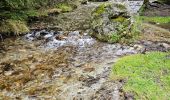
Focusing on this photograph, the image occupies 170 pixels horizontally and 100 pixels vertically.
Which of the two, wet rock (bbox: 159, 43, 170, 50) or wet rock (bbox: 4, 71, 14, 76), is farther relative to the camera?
wet rock (bbox: 159, 43, 170, 50)

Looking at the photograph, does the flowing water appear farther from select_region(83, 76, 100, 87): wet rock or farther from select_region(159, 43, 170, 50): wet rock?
select_region(159, 43, 170, 50): wet rock

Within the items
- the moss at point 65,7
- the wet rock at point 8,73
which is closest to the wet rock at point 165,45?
the wet rock at point 8,73

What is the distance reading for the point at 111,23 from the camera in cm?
1705

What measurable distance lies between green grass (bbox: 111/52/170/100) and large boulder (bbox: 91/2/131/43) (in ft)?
10.7

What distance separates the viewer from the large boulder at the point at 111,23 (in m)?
16.3

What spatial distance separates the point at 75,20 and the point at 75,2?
28.6 feet

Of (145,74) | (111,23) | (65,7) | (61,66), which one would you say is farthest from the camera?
(65,7)

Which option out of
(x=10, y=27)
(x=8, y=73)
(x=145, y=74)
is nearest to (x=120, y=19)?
(x=10, y=27)

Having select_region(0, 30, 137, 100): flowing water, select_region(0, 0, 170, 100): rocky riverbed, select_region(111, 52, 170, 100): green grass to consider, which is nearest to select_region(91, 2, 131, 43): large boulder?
select_region(0, 0, 170, 100): rocky riverbed

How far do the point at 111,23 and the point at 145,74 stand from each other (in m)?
6.40

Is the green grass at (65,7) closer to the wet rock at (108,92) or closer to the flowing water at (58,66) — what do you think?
the flowing water at (58,66)

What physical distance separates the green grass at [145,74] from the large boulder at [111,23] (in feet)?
10.7

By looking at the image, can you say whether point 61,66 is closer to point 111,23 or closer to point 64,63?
point 64,63

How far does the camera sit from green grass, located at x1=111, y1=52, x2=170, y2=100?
9.77 m
